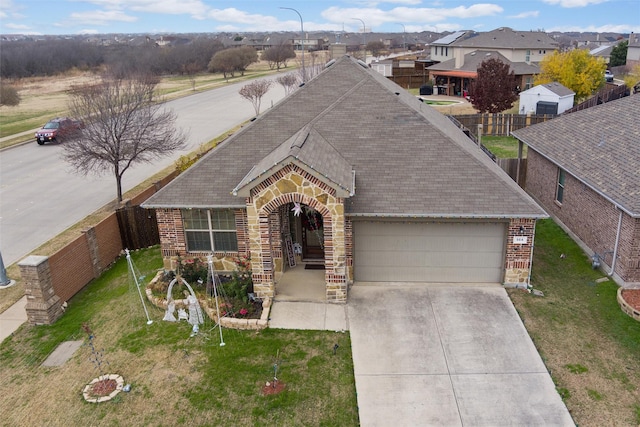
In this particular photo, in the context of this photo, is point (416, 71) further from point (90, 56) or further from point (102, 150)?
point (90, 56)

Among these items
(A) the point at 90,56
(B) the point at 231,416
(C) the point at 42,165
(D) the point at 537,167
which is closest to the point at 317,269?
(B) the point at 231,416

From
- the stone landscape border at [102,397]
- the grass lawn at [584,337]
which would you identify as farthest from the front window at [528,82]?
the stone landscape border at [102,397]

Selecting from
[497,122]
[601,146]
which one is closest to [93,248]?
[601,146]

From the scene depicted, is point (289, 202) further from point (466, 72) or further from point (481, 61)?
point (481, 61)

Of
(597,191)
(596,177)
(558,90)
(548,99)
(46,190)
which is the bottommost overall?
(46,190)

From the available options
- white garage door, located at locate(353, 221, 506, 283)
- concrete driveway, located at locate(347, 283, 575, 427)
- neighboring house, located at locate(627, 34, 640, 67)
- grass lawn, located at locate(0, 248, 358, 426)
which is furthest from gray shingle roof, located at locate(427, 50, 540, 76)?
grass lawn, located at locate(0, 248, 358, 426)

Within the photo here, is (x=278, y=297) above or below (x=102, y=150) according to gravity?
below

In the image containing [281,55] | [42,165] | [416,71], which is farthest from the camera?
[281,55]
